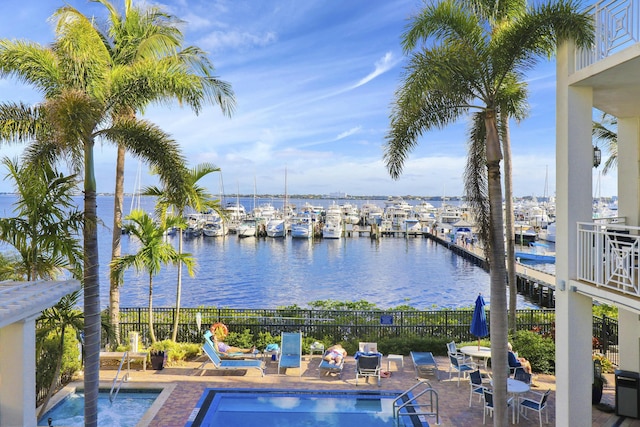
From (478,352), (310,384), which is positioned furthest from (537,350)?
(310,384)

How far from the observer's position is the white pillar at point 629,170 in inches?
388

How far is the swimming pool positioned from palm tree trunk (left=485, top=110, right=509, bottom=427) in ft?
6.02

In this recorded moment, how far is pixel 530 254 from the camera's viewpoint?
55969 millimetres

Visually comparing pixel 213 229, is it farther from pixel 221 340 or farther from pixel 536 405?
pixel 536 405

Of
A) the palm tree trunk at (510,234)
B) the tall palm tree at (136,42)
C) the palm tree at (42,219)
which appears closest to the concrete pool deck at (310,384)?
the palm tree trunk at (510,234)

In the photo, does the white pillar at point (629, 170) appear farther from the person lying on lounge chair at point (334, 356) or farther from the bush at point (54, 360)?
the bush at point (54, 360)

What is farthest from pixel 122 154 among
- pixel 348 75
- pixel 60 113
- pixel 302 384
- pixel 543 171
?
pixel 543 171

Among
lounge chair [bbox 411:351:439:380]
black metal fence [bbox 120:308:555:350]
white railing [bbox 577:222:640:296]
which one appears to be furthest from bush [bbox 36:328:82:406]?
white railing [bbox 577:222:640:296]

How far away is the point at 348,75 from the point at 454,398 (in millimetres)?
51201

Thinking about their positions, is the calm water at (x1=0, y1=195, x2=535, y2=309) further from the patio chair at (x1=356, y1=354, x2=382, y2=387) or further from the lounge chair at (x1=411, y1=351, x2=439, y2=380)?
the patio chair at (x1=356, y1=354, x2=382, y2=387)

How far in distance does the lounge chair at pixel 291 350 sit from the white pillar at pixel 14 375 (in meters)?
8.31

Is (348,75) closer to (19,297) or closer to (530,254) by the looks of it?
(530,254)

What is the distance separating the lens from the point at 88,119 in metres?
8.19

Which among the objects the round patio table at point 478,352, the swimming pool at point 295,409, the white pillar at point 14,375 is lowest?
the swimming pool at point 295,409
